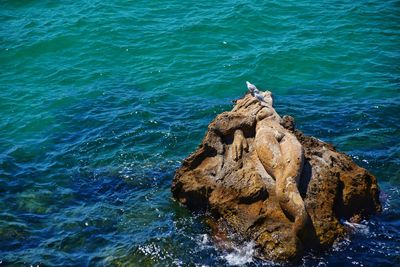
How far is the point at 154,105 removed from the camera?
24.3m

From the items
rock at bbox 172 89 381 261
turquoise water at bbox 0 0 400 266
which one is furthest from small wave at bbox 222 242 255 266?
rock at bbox 172 89 381 261

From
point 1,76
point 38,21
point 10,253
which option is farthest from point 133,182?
point 38,21

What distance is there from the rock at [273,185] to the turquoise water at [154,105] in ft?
1.67

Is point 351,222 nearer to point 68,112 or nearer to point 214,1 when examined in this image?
point 68,112

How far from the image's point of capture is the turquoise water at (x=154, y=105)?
1602 cm

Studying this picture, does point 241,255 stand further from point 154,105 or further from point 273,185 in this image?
point 154,105

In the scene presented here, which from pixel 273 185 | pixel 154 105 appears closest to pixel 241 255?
pixel 273 185

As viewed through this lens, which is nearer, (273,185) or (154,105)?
(273,185)

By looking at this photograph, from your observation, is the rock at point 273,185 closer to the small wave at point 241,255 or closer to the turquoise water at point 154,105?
the small wave at point 241,255

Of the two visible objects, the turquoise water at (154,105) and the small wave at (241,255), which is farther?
the turquoise water at (154,105)

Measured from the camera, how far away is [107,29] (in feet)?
99.8

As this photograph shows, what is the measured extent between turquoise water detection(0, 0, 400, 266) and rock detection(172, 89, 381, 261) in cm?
51

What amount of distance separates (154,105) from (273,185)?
10369mm

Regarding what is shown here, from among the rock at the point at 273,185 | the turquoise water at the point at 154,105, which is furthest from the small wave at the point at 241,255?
the rock at the point at 273,185
